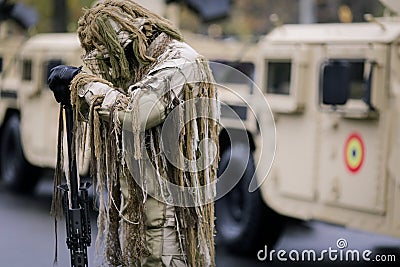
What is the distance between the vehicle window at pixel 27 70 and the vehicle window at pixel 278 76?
398cm

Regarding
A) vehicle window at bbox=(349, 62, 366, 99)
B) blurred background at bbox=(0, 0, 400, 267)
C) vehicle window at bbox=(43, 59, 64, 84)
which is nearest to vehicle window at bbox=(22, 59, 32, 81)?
blurred background at bbox=(0, 0, 400, 267)

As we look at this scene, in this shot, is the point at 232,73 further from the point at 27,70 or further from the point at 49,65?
the point at 27,70

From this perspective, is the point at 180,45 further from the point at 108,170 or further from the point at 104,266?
the point at 104,266

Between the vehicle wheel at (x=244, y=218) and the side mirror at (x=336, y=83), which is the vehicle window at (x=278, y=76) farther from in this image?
the side mirror at (x=336, y=83)

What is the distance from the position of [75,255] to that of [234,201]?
4.50 m

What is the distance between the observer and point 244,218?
8555 millimetres

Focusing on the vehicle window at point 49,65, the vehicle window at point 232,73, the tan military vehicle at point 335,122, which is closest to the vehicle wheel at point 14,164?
the vehicle window at point 49,65

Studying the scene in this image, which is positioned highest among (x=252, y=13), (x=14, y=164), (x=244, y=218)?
(x=252, y=13)

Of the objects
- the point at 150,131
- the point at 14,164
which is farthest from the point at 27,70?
the point at 150,131

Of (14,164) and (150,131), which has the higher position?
(150,131)

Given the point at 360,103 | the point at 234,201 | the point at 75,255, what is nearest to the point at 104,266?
the point at 75,255

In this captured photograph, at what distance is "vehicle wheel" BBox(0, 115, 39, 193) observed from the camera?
11.8 m

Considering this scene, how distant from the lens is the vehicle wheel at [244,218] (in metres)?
8.44

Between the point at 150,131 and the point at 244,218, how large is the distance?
4461 mm
